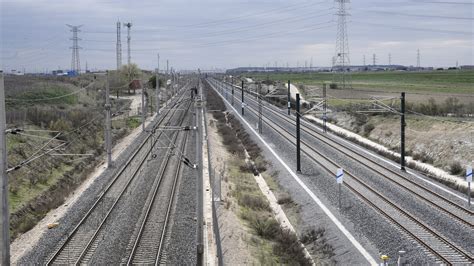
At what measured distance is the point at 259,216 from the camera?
23.0m

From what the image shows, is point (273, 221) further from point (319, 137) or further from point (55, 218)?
point (319, 137)

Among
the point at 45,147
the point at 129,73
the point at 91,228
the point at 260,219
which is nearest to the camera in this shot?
the point at 91,228

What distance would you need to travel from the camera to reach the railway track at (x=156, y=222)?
16.2m

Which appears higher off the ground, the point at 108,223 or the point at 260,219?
the point at 108,223

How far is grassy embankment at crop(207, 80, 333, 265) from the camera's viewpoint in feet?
59.3

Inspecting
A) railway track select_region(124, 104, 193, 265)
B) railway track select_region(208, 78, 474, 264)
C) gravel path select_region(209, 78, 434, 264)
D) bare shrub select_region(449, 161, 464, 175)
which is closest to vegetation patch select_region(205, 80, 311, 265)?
gravel path select_region(209, 78, 434, 264)

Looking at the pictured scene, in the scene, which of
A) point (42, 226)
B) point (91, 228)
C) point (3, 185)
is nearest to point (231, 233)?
point (91, 228)

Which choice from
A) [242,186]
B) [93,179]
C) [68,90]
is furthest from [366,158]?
[68,90]

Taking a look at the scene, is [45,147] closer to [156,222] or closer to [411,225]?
[156,222]

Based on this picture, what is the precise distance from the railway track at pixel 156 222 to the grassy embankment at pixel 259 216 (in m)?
2.77

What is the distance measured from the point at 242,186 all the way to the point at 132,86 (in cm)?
7663

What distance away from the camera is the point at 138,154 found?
120 ft

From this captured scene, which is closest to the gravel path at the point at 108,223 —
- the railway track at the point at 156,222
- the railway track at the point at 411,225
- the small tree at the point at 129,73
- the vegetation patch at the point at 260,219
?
the railway track at the point at 156,222

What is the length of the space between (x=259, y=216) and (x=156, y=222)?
4.87 meters
